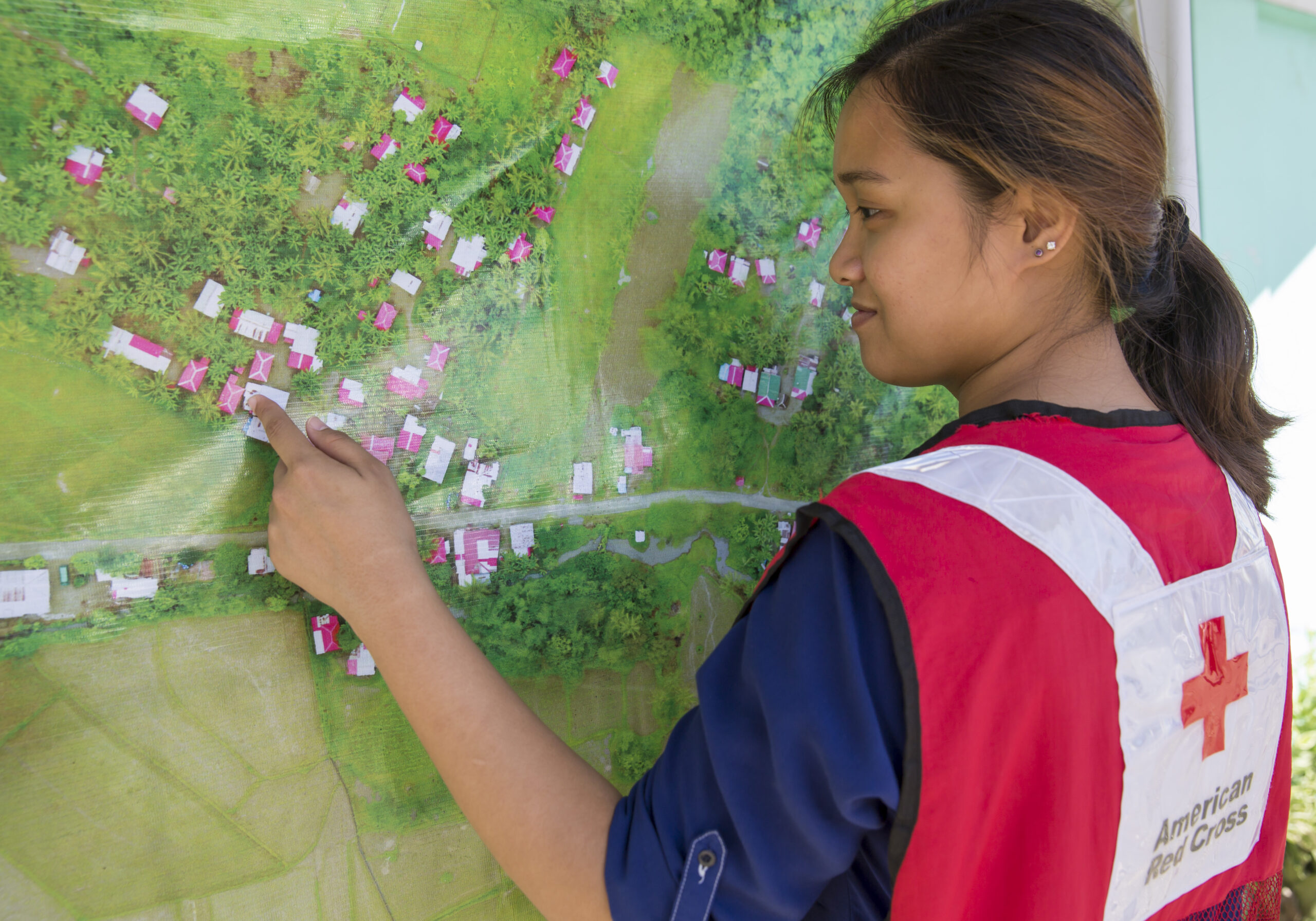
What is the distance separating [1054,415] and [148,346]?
873mm

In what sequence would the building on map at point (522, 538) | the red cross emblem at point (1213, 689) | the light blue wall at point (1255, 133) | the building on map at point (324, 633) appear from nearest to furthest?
the red cross emblem at point (1213, 689), the building on map at point (324, 633), the building on map at point (522, 538), the light blue wall at point (1255, 133)

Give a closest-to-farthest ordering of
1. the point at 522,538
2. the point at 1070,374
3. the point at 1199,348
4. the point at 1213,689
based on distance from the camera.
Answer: the point at 1213,689
the point at 1070,374
the point at 1199,348
the point at 522,538

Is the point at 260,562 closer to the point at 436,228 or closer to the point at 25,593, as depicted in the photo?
the point at 25,593

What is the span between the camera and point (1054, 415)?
2.22 feet

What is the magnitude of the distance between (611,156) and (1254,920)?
1.21 metres

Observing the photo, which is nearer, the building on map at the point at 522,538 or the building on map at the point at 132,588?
the building on map at the point at 132,588

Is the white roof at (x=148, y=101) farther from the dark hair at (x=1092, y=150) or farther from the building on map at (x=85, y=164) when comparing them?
the dark hair at (x=1092, y=150)

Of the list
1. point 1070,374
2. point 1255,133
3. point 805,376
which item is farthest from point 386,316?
point 1255,133

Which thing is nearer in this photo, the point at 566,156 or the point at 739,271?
the point at 566,156

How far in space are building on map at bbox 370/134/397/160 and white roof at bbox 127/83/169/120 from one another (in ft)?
0.65

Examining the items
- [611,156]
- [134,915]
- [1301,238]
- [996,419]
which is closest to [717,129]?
[611,156]

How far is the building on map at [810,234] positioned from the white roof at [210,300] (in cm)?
79

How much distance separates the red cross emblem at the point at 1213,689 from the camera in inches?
24.5

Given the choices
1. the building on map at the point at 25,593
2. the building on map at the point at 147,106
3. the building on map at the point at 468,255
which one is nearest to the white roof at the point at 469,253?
the building on map at the point at 468,255
